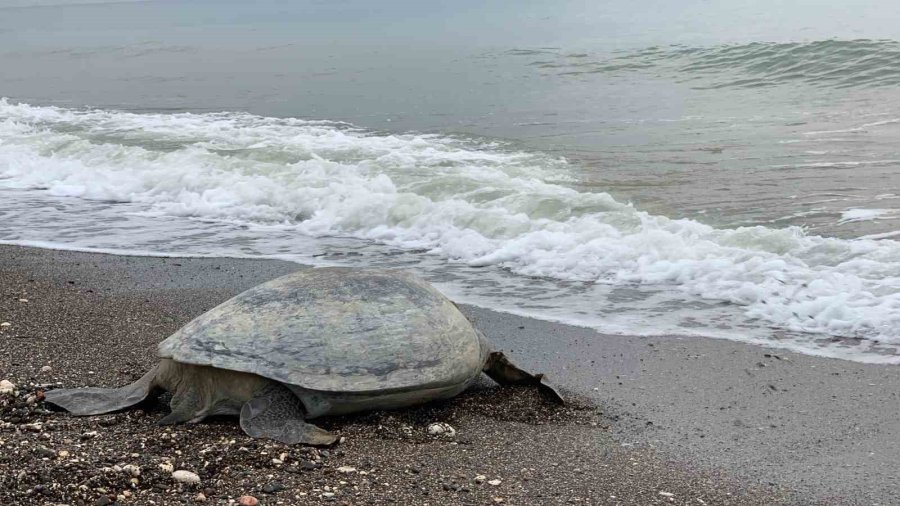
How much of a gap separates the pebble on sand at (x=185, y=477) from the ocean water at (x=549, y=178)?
3.05 meters

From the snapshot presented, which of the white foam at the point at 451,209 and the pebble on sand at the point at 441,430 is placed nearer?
the pebble on sand at the point at 441,430

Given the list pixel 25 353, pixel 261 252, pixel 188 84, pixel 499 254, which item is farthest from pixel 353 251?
pixel 188 84

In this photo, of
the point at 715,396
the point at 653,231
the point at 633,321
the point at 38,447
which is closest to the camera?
the point at 38,447

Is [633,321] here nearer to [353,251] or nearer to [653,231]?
[653,231]

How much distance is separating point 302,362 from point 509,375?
3.77ft

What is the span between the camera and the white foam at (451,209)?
612 centimetres

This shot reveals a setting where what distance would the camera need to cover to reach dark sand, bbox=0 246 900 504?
3373 mm

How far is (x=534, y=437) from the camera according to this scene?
400cm

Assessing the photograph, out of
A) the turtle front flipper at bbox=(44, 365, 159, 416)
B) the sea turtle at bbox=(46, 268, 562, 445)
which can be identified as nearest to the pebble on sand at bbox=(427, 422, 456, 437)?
the sea turtle at bbox=(46, 268, 562, 445)

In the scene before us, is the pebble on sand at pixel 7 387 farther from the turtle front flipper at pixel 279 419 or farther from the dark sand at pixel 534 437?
the turtle front flipper at pixel 279 419

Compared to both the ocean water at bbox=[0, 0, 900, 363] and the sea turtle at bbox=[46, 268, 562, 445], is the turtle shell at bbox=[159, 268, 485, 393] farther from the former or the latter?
the ocean water at bbox=[0, 0, 900, 363]

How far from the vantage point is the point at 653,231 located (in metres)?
7.25

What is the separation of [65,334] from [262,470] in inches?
89.2

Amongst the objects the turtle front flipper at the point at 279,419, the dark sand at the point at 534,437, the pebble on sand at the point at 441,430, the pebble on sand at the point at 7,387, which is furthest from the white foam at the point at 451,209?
the pebble on sand at the point at 7,387
